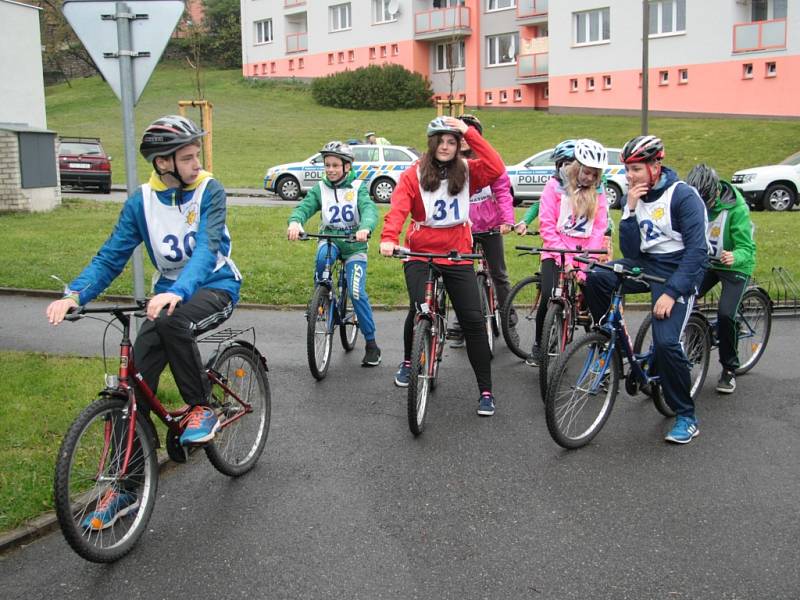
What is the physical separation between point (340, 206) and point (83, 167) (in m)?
21.6

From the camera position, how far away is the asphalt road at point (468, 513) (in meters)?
4.27

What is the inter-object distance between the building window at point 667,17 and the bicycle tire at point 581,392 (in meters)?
38.3

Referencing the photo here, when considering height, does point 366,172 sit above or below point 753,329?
above

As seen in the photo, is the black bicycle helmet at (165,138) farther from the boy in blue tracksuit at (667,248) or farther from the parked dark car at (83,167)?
the parked dark car at (83,167)

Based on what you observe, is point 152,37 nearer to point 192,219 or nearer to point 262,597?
point 192,219

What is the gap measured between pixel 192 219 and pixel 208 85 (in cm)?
5904

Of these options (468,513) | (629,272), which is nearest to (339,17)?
(629,272)

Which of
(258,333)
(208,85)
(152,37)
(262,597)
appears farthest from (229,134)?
(262,597)

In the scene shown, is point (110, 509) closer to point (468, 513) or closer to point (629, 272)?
point (468, 513)

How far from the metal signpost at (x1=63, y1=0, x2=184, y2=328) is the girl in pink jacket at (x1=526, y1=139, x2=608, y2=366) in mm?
3331

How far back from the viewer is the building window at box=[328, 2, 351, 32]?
198 feet

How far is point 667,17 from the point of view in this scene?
41906mm

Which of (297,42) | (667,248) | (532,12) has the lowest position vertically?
(667,248)

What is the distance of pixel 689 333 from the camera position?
6980 millimetres
